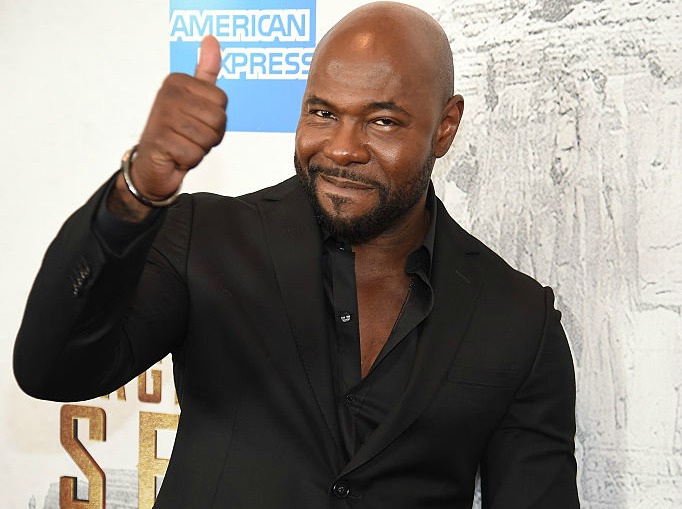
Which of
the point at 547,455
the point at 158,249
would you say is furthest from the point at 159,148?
the point at 547,455

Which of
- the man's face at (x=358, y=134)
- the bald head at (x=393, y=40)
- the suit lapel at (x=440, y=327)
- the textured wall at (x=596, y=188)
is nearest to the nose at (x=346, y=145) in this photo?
the man's face at (x=358, y=134)

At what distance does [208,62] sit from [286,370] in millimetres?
578

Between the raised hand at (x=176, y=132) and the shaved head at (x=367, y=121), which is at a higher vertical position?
the shaved head at (x=367, y=121)

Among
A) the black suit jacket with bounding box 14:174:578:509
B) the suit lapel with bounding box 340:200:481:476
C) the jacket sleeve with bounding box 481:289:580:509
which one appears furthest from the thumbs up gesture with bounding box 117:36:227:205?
the jacket sleeve with bounding box 481:289:580:509

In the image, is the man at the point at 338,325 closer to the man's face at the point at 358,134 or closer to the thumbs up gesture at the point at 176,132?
the man's face at the point at 358,134

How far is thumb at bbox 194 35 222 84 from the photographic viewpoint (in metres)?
1.14

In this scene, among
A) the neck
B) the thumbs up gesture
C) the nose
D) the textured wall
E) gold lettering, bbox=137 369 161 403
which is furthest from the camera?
gold lettering, bbox=137 369 161 403

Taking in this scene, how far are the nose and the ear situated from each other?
0.71 ft

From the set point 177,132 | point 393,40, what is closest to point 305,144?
point 393,40

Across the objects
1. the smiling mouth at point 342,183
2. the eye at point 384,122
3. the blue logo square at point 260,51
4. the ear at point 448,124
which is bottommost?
the smiling mouth at point 342,183

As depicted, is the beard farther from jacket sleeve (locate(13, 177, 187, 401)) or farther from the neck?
jacket sleeve (locate(13, 177, 187, 401))

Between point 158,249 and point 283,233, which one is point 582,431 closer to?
point 283,233

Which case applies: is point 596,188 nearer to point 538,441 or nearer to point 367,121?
point 538,441

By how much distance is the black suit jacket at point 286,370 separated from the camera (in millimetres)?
1538
